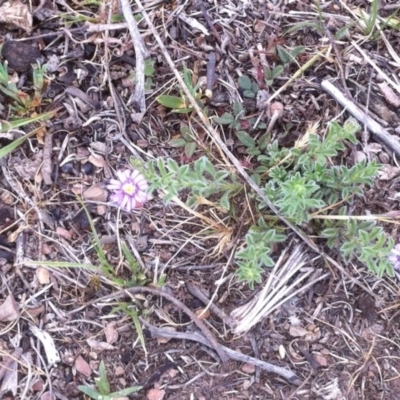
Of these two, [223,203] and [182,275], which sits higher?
[223,203]

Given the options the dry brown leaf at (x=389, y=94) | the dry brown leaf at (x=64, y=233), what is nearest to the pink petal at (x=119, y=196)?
the dry brown leaf at (x=64, y=233)

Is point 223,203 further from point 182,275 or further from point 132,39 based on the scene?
point 132,39

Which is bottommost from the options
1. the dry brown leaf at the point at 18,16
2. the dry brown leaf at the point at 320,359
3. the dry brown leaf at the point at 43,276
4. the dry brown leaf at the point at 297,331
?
the dry brown leaf at the point at 320,359

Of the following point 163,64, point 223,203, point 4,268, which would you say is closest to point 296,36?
point 163,64

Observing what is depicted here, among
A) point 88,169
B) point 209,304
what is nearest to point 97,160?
point 88,169

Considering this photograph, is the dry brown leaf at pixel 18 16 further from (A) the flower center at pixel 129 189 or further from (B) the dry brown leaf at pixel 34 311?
(B) the dry brown leaf at pixel 34 311

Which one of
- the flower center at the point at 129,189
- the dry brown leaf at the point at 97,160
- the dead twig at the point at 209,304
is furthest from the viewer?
the dry brown leaf at the point at 97,160

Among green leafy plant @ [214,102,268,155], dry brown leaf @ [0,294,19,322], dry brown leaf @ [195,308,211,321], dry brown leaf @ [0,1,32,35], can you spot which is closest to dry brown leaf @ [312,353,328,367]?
dry brown leaf @ [195,308,211,321]
